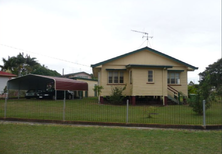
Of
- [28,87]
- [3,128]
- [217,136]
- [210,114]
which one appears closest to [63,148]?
[3,128]

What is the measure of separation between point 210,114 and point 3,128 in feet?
32.9

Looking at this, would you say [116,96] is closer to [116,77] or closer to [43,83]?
[116,77]

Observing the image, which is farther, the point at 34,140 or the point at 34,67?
the point at 34,67

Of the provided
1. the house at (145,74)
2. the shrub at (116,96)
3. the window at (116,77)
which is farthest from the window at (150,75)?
the window at (116,77)

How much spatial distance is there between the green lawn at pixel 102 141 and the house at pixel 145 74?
12.3m

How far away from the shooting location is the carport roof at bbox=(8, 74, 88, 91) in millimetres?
25081

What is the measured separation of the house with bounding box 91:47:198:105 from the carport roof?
16.1ft

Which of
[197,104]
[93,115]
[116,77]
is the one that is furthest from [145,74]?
[93,115]

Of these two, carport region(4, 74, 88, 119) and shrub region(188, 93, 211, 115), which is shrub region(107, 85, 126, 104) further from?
shrub region(188, 93, 211, 115)

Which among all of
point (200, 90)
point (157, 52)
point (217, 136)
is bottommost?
point (217, 136)

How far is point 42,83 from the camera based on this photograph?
3138cm

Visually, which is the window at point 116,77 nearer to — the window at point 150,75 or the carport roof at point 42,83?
the window at point 150,75

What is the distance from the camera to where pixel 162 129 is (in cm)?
939

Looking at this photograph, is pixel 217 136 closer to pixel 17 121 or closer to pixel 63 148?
pixel 63 148
